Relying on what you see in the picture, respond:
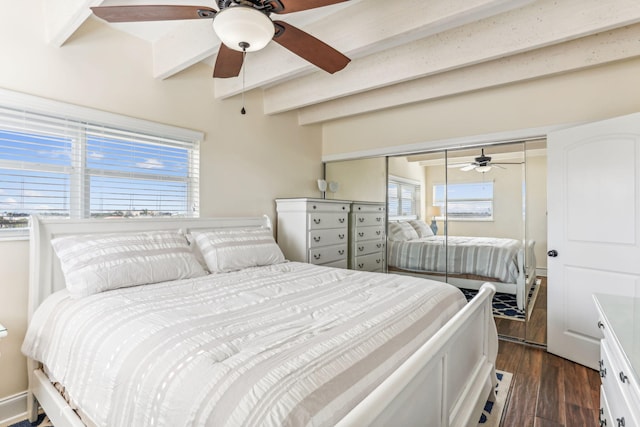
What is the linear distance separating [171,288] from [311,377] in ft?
4.23

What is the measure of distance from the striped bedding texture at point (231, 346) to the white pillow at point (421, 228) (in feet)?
5.87

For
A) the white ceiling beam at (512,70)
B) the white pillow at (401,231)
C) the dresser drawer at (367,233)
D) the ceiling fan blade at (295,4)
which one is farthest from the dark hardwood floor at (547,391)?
the ceiling fan blade at (295,4)

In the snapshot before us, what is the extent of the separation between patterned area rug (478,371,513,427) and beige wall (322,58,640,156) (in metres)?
2.23

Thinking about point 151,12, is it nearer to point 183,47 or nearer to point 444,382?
point 183,47

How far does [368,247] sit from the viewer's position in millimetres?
4180

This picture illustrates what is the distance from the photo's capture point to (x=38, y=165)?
2.17 meters

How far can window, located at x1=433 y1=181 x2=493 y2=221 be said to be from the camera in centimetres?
336

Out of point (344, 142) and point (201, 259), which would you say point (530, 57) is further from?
point (201, 259)

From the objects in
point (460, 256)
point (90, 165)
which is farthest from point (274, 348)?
point (460, 256)

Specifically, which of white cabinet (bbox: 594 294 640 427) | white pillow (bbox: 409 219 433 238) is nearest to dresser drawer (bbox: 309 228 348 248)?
white pillow (bbox: 409 219 433 238)

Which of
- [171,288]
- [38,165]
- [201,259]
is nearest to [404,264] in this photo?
[201,259]

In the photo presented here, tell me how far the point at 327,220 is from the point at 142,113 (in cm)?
207

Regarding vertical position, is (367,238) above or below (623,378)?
above

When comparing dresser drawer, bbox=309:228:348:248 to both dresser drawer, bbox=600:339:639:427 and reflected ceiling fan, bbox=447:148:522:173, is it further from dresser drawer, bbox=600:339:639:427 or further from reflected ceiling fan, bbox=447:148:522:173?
dresser drawer, bbox=600:339:639:427
